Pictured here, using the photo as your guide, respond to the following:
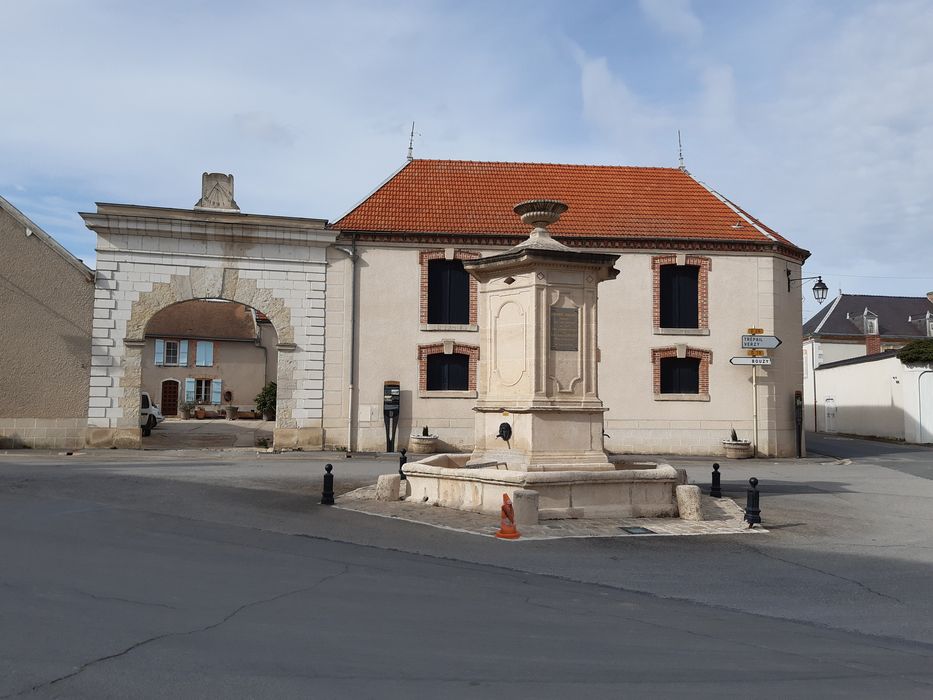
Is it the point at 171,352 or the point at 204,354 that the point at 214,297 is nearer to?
the point at 204,354

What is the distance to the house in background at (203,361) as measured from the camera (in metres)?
44.7

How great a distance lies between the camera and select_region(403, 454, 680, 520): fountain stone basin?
10203mm

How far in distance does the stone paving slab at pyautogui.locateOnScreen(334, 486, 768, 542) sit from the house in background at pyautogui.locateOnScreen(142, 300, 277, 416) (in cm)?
3494

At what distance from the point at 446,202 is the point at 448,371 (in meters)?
5.50

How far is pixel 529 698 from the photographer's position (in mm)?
4176

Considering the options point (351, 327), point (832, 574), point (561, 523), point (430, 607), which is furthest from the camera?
point (351, 327)

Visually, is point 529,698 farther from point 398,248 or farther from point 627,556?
point 398,248

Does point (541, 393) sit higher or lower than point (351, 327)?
lower

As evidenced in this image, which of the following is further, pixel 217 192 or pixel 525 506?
pixel 217 192

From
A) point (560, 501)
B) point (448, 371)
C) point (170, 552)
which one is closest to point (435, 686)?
point (170, 552)

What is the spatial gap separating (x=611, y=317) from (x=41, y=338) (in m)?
15.9

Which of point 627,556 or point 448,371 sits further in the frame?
point 448,371

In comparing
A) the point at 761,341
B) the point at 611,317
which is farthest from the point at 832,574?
the point at 761,341

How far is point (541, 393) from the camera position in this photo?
1117 centimetres
